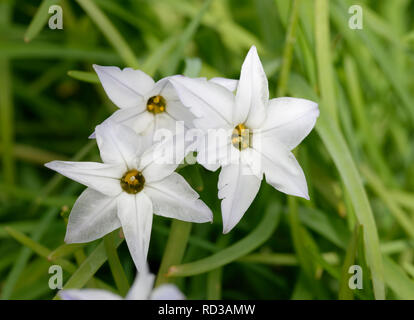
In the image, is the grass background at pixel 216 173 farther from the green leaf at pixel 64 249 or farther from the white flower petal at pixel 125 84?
the white flower petal at pixel 125 84

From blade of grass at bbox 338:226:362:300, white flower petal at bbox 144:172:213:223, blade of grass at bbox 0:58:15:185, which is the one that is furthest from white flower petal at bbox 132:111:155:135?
blade of grass at bbox 0:58:15:185

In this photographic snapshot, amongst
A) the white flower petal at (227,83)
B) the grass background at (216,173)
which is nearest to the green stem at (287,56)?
the grass background at (216,173)

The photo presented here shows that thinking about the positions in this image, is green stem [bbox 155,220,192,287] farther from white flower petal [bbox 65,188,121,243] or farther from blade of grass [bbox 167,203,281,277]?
white flower petal [bbox 65,188,121,243]

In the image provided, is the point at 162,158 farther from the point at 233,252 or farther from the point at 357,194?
the point at 357,194

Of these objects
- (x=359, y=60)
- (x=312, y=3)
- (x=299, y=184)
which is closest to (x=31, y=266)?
(x=299, y=184)

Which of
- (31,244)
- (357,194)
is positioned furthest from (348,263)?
(31,244)

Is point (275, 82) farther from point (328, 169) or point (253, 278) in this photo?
point (253, 278)
